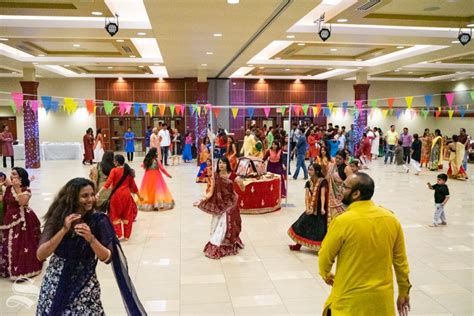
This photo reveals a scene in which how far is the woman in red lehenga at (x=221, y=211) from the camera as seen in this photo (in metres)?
5.65

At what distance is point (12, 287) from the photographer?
467cm

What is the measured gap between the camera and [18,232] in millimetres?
4770

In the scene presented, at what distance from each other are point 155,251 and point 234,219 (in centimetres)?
118

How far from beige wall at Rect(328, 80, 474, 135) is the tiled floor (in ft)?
43.8

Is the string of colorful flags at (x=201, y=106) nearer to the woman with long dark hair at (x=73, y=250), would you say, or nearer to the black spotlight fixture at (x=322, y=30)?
the black spotlight fixture at (x=322, y=30)

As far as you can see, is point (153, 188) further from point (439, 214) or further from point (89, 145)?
point (89, 145)

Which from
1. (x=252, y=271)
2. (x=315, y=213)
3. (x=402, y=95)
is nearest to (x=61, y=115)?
(x=402, y=95)

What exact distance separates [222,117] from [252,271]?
49.1 feet

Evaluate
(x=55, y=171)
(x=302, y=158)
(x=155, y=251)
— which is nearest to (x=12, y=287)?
(x=155, y=251)

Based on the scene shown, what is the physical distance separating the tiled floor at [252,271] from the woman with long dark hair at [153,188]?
11.2 inches

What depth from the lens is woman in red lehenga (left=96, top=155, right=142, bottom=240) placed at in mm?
6234

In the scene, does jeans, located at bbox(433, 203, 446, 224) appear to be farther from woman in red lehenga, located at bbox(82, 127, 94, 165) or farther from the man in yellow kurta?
woman in red lehenga, located at bbox(82, 127, 94, 165)

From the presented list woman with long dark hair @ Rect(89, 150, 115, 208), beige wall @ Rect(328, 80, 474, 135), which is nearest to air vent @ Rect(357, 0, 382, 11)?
woman with long dark hair @ Rect(89, 150, 115, 208)

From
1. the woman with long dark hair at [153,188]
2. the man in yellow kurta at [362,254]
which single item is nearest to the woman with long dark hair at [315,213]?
the man in yellow kurta at [362,254]
